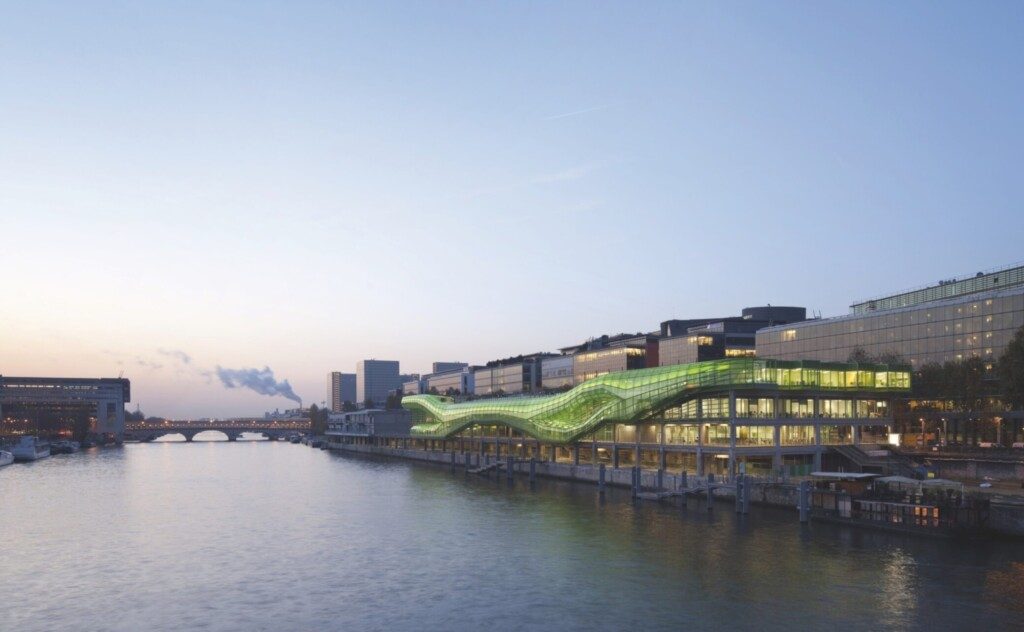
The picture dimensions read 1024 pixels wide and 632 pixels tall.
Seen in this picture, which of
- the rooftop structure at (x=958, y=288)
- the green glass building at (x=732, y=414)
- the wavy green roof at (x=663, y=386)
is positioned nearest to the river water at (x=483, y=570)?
the green glass building at (x=732, y=414)

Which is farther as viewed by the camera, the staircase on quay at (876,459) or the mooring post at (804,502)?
the staircase on quay at (876,459)

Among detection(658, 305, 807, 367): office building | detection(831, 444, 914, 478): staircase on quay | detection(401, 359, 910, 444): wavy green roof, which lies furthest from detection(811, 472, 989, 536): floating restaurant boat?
detection(658, 305, 807, 367): office building

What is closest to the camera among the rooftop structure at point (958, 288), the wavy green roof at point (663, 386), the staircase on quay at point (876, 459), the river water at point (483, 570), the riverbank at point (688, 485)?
→ the river water at point (483, 570)

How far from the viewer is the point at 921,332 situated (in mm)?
132500

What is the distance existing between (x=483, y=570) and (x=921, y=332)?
103814 mm

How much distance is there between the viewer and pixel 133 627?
1630 inches

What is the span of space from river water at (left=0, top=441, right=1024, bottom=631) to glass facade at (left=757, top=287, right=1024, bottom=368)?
63.8 m

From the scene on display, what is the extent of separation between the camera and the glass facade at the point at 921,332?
118312 millimetres

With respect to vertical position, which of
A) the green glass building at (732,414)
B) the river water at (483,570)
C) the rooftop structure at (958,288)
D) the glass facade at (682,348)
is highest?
the rooftop structure at (958,288)

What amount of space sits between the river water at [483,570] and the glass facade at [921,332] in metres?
63.8

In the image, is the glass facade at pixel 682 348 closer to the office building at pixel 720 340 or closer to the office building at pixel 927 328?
the office building at pixel 720 340

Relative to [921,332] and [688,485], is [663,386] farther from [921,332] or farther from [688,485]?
[921,332]

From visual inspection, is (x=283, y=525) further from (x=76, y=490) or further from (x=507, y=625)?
(x=76, y=490)

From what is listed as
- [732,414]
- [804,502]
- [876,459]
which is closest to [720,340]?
[876,459]
